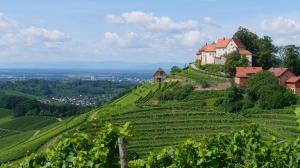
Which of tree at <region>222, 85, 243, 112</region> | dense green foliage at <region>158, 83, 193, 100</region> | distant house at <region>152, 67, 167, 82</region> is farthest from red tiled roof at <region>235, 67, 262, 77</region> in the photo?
distant house at <region>152, 67, 167, 82</region>

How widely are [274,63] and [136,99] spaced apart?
20368 mm

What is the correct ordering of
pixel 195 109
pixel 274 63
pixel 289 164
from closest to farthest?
pixel 289 164, pixel 195 109, pixel 274 63

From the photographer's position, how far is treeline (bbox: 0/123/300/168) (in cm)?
1174

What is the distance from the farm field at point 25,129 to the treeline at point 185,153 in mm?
40042

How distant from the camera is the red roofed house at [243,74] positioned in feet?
201

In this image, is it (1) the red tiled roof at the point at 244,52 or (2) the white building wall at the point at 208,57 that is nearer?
(1) the red tiled roof at the point at 244,52

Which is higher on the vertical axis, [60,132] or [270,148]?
[270,148]

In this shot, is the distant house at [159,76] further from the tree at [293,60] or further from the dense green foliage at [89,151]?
the dense green foliage at [89,151]

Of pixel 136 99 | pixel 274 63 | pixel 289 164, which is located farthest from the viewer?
pixel 274 63

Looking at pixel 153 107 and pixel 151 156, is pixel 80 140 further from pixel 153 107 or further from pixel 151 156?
pixel 153 107

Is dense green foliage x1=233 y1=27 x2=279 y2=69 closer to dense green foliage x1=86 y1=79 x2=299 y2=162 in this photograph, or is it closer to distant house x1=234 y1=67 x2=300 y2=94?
distant house x1=234 y1=67 x2=300 y2=94

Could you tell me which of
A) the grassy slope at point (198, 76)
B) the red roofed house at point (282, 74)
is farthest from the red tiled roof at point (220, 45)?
the red roofed house at point (282, 74)

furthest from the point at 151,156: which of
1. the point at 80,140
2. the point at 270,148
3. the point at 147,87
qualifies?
the point at 147,87

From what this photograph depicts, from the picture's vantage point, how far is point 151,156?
12.6 meters
